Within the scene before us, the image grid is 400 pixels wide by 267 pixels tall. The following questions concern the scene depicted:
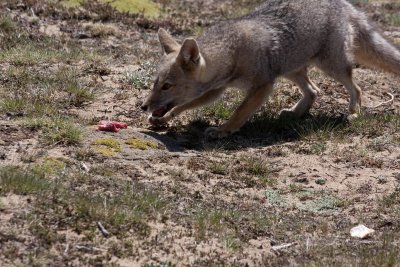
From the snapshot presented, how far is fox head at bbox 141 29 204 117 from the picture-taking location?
991 cm

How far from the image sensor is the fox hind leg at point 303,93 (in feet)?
37.7

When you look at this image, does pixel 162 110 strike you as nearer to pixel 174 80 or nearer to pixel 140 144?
pixel 174 80

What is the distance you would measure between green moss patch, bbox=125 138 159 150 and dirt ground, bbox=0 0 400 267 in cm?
3

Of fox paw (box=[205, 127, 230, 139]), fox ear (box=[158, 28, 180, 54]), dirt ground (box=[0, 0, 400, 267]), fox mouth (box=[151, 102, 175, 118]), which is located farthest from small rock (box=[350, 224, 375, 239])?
fox ear (box=[158, 28, 180, 54])

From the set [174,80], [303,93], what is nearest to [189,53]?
[174,80]

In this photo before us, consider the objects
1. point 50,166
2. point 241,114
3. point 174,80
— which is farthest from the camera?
point 241,114

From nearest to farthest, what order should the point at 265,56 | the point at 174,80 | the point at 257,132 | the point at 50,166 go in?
the point at 50,166 → the point at 174,80 → the point at 265,56 → the point at 257,132

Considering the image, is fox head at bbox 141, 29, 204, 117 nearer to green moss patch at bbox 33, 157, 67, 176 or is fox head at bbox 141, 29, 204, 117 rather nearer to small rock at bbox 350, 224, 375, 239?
green moss patch at bbox 33, 157, 67, 176

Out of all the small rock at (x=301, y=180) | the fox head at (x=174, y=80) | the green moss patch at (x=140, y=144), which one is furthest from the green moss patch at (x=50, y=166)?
the small rock at (x=301, y=180)

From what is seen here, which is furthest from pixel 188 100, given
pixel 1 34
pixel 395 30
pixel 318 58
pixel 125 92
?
pixel 395 30

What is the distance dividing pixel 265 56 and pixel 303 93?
1.47 m

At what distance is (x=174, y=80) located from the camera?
32.8 ft

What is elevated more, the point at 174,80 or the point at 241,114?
the point at 174,80

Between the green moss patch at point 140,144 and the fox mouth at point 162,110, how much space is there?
685 mm
